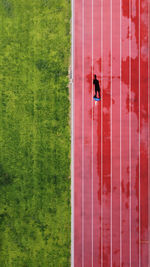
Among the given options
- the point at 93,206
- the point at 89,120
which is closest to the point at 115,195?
the point at 93,206

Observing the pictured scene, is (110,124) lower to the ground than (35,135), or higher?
higher

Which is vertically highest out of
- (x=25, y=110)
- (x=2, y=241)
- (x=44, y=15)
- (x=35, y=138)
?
(x=44, y=15)

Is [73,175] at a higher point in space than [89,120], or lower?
lower

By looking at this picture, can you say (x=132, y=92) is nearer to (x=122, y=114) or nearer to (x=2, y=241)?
(x=122, y=114)
